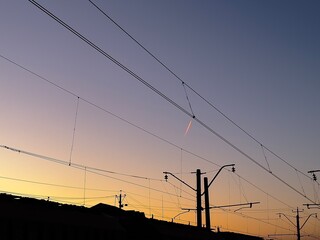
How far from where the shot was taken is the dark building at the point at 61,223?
14741mm

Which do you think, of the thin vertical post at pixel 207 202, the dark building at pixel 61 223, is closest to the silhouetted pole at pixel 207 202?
the thin vertical post at pixel 207 202

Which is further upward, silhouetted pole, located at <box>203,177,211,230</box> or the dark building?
silhouetted pole, located at <box>203,177,211,230</box>

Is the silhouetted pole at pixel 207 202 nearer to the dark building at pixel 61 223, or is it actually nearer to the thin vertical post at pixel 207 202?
the thin vertical post at pixel 207 202

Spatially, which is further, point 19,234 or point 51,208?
point 51,208

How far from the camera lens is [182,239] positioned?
90.7 ft

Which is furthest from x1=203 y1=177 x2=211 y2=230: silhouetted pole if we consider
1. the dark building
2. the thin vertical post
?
the dark building

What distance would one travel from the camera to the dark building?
14.7m

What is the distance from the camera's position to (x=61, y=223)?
1702 centimetres

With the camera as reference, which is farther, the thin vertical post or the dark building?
the thin vertical post

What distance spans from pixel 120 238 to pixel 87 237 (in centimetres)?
305

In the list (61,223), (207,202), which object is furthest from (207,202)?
(61,223)

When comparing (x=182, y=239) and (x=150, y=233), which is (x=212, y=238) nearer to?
(x=182, y=239)

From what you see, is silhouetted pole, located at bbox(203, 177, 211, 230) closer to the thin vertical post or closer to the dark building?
the thin vertical post

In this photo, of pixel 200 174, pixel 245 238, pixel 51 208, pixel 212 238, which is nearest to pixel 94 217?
pixel 51 208
